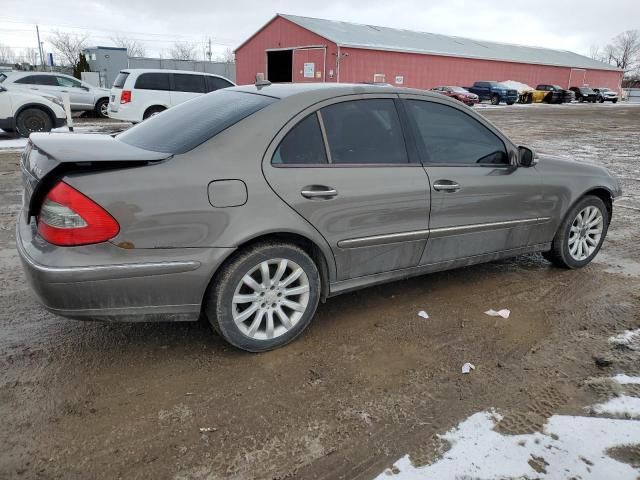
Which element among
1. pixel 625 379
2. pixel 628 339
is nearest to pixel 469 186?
pixel 628 339

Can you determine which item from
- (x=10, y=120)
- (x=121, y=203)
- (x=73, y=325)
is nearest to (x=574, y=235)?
(x=121, y=203)

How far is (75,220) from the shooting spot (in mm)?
2521

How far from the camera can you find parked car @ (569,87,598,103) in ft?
152

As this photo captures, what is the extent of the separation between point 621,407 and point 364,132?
215 cm

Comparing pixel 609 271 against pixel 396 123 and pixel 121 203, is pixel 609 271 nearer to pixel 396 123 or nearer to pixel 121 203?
pixel 396 123

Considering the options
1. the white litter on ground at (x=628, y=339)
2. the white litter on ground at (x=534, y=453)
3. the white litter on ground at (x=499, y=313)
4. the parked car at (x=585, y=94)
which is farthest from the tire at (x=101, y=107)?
the parked car at (x=585, y=94)

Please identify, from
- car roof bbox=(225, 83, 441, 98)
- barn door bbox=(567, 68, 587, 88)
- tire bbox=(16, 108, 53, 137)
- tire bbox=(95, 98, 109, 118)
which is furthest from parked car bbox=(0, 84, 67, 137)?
barn door bbox=(567, 68, 587, 88)

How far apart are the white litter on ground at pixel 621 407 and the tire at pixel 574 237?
1.95m

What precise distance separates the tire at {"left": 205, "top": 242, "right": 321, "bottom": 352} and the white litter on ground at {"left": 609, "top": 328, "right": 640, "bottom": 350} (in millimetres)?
1994

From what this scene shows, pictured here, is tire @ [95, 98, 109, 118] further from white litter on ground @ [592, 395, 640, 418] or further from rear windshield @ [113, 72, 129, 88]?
white litter on ground @ [592, 395, 640, 418]

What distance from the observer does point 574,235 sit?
180 inches

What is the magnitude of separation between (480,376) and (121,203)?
2188 mm

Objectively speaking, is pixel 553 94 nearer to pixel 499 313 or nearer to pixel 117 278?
pixel 499 313

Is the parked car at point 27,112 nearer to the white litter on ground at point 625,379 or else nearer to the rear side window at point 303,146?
the rear side window at point 303,146
